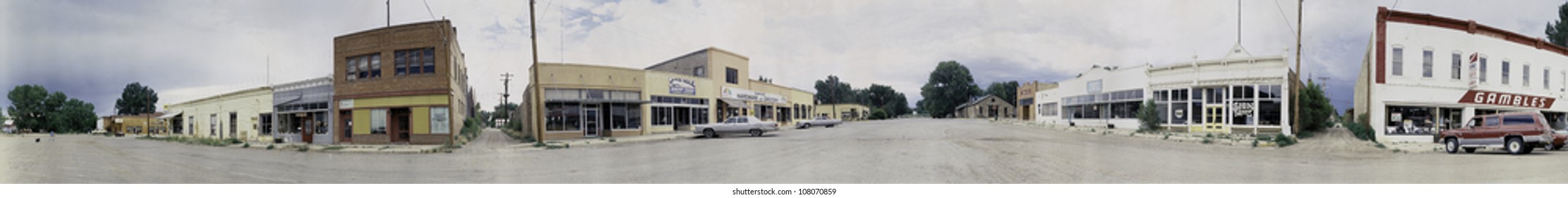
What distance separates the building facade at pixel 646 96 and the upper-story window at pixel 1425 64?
6485 mm

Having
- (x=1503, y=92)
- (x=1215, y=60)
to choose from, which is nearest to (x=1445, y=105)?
(x=1503, y=92)

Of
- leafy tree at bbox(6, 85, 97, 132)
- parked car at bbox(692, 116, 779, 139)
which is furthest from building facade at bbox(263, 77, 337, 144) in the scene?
parked car at bbox(692, 116, 779, 139)

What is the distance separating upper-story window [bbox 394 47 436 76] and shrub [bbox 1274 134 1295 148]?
311 inches

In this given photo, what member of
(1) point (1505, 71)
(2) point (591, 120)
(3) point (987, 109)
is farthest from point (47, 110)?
(1) point (1505, 71)

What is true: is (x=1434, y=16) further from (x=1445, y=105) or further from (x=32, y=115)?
(x=32, y=115)

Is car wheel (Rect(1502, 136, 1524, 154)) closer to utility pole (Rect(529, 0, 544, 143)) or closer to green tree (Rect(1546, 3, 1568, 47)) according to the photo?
green tree (Rect(1546, 3, 1568, 47))

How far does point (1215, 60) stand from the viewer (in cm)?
414

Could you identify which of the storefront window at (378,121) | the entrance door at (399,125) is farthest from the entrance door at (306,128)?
the entrance door at (399,125)

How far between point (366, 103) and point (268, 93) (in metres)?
0.91

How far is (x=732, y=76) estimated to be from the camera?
211 inches

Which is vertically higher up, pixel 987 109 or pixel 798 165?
pixel 987 109

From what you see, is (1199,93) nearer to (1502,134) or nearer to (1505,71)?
(1502,134)

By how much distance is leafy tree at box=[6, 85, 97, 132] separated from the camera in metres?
3.81

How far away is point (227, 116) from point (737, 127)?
516cm
